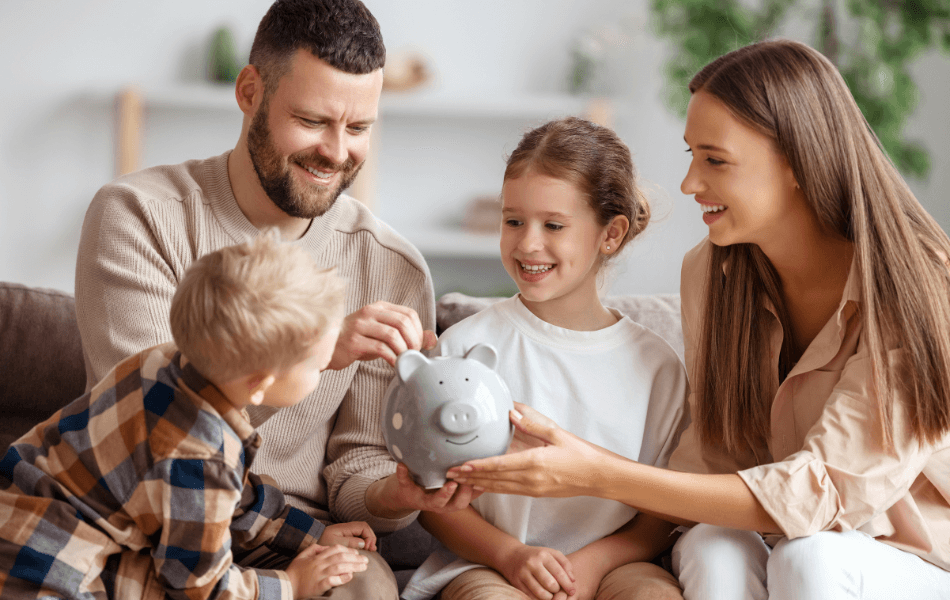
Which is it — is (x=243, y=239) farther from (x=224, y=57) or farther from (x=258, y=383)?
(x=224, y=57)

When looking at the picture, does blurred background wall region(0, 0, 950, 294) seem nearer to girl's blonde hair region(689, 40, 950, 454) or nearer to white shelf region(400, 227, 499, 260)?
white shelf region(400, 227, 499, 260)

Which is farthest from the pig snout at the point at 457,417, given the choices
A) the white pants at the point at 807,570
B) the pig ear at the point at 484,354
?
the white pants at the point at 807,570

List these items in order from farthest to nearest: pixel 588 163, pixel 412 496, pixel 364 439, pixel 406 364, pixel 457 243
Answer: pixel 457 243, pixel 364 439, pixel 588 163, pixel 412 496, pixel 406 364

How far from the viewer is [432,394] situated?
114cm

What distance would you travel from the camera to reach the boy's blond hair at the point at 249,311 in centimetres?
104

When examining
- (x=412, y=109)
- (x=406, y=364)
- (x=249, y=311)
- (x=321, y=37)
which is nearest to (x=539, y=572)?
(x=406, y=364)

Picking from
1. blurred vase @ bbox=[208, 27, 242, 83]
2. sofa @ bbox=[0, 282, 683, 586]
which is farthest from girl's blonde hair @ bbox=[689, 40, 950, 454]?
blurred vase @ bbox=[208, 27, 242, 83]

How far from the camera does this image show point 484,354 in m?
A: 1.22

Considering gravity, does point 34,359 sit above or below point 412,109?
below

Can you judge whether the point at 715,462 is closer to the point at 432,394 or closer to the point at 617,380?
the point at 617,380

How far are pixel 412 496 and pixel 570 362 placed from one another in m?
0.40

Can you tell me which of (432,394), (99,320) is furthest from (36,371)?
(432,394)

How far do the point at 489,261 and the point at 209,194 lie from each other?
282 cm

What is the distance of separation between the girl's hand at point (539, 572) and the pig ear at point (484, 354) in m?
0.37
